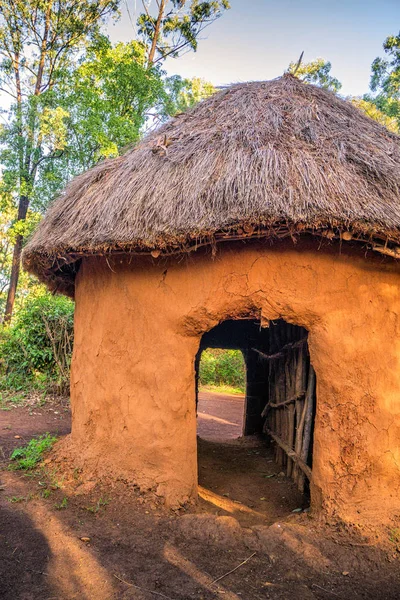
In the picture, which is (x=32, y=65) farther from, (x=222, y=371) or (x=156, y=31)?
(x=222, y=371)

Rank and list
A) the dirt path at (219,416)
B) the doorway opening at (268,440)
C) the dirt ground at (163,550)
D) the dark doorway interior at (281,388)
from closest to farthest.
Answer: the dirt ground at (163,550)
the doorway opening at (268,440)
the dark doorway interior at (281,388)
the dirt path at (219,416)

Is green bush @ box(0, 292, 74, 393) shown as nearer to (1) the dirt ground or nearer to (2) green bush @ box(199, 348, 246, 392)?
(1) the dirt ground

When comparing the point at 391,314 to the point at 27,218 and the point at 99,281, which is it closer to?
the point at 99,281

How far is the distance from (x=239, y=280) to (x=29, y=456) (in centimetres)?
320

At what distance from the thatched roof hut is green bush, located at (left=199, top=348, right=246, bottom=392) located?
13117 mm

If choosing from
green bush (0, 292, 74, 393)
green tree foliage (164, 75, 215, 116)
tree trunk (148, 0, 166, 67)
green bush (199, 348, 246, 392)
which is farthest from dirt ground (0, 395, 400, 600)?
tree trunk (148, 0, 166, 67)

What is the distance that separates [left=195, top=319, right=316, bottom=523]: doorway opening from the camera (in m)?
5.35

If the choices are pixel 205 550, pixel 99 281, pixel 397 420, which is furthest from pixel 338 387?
pixel 99 281

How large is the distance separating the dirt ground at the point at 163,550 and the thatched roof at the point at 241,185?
7.79 ft

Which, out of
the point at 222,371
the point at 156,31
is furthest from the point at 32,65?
the point at 222,371

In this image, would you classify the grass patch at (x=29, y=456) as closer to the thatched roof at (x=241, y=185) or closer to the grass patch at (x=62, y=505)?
the grass patch at (x=62, y=505)

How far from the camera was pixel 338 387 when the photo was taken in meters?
4.30

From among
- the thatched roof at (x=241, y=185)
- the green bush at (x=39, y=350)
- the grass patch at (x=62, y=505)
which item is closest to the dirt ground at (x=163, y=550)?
the grass patch at (x=62, y=505)

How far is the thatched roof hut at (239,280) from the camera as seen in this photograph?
4152mm
